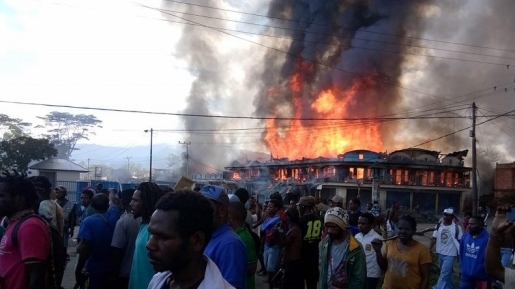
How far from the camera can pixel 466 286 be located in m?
7.29

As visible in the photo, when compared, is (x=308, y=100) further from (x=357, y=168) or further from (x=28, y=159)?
(x=28, y=159)

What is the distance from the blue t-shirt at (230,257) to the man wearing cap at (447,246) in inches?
251

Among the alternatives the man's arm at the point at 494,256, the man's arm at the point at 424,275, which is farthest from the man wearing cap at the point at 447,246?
the man's arm at the point at 494,256

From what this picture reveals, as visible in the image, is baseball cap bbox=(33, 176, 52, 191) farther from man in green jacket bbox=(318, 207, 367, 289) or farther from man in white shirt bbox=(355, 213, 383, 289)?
man in white shirt bbox=(355, 213, 383, 289)

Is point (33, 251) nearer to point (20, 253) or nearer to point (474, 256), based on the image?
point (20, 253)

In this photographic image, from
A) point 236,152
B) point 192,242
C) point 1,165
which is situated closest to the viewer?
point 192,242

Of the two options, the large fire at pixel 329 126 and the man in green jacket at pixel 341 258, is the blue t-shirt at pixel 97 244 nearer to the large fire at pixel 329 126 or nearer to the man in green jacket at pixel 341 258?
the man in green jacket at pixel 341 258

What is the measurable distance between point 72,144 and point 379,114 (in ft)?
223

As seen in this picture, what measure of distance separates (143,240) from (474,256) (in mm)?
5200

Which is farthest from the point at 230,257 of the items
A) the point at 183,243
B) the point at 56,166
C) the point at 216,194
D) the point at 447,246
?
the point at 56,166

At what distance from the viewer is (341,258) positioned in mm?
4992

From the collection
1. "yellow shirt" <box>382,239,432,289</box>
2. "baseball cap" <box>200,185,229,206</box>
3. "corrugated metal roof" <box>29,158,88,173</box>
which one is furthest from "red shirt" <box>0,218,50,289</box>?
"corrugated metal roof" <box>29,158,88,173</box>

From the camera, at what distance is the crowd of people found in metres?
2.20

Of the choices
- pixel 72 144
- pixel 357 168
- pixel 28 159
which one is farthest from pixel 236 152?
pixel 72 144
